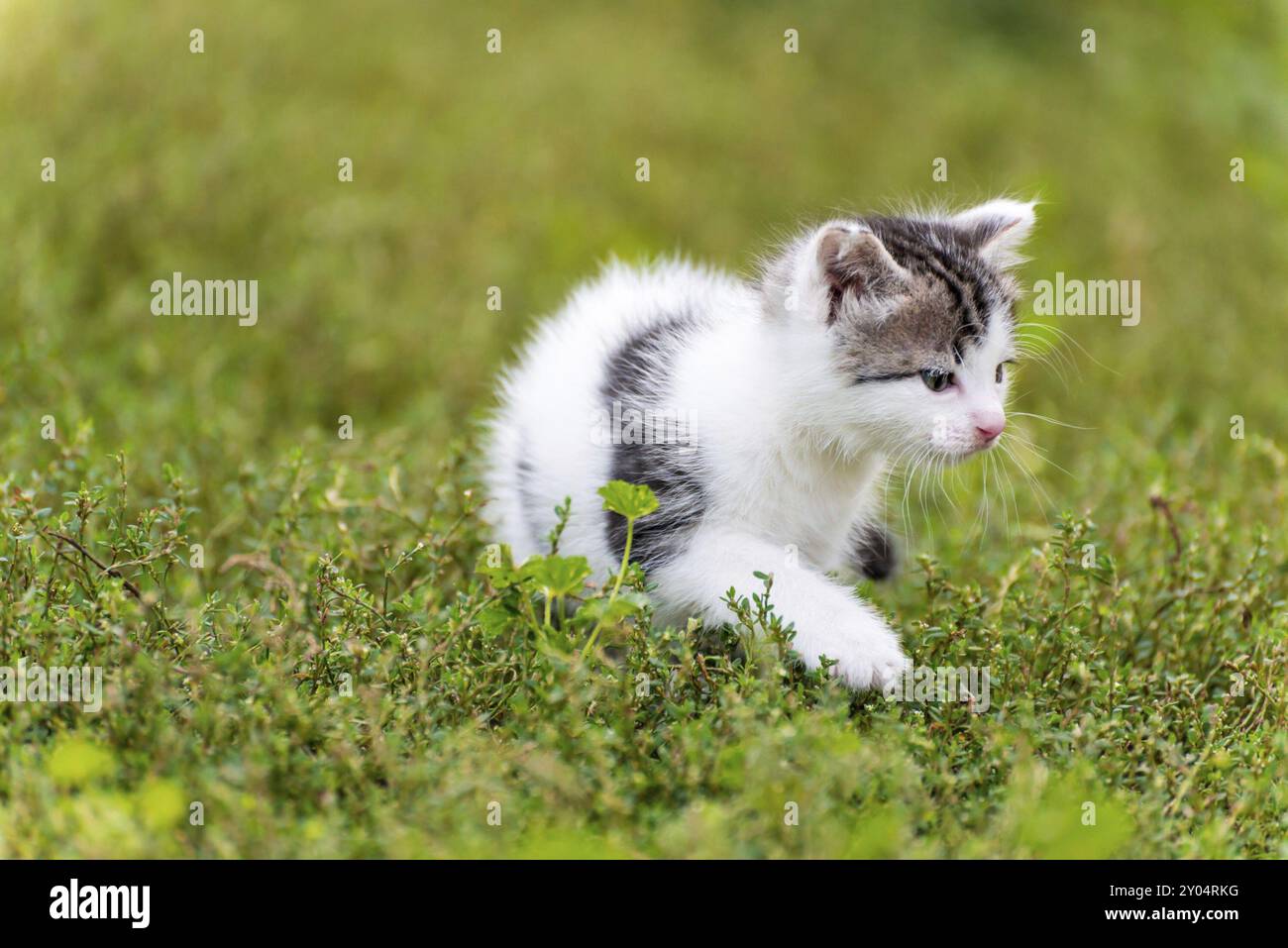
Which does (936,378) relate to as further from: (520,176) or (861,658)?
(520,176)

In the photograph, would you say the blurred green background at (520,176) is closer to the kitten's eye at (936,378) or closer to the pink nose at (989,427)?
the kitten's eye at (936,378)

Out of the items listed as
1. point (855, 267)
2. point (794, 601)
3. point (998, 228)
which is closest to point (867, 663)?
point (794, 601)

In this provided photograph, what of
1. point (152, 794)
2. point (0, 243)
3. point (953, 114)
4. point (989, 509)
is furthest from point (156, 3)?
point (152, 794)

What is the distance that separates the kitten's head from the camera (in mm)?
3408

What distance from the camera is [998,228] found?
3.79 meters

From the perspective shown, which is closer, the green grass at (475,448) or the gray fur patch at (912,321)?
the green grass at (475,448)

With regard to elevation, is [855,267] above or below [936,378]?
above

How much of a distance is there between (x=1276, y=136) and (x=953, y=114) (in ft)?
7.82

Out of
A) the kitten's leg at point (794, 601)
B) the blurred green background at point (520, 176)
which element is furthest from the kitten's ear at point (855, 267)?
the blurred green background at point (520, 176)

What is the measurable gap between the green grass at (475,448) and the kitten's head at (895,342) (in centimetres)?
48

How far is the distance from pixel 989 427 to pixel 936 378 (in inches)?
7.2

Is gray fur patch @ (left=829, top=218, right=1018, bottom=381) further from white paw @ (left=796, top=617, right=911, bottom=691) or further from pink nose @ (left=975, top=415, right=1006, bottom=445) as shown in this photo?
white paw @ (left=796, top=617, right=911, bottom=691)

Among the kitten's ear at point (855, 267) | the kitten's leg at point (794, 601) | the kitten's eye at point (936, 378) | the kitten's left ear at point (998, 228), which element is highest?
the kitten's left ear at point (998, 228)

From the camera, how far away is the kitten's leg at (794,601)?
3229 millimetres
